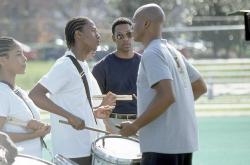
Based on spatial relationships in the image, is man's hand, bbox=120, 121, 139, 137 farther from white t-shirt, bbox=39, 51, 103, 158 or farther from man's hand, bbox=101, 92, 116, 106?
man's hand, bbox=101, 92, 116, 106

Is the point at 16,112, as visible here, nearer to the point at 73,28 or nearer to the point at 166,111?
the point at 73,28

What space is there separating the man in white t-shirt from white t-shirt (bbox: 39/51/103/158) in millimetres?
735

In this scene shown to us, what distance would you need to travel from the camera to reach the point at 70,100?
19.1 feet

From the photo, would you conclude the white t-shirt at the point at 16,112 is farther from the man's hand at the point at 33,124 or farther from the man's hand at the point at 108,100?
the man's hand at the point at 108,100

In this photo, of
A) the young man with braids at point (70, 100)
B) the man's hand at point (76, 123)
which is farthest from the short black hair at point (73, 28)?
the man's hand at point (76, 123)

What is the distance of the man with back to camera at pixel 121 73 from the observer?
7.43 m

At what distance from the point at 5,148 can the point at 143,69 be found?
118cm

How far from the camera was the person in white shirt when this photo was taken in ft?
18.0

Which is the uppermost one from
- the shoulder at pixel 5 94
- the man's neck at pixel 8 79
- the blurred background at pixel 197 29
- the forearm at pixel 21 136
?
the man's neck at pixel 8 79

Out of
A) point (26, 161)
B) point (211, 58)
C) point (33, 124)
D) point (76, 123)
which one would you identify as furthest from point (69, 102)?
point (211, 58)

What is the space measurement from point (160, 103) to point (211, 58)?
77.3ft

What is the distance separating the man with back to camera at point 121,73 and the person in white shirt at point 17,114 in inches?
69.5

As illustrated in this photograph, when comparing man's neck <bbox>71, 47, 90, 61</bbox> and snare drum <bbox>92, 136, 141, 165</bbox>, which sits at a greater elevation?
man's neck <bbox>71, 47, 90, 61</bbox>

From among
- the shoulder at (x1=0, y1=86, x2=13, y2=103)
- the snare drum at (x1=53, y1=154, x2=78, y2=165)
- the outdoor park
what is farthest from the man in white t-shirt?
the outdoor park
